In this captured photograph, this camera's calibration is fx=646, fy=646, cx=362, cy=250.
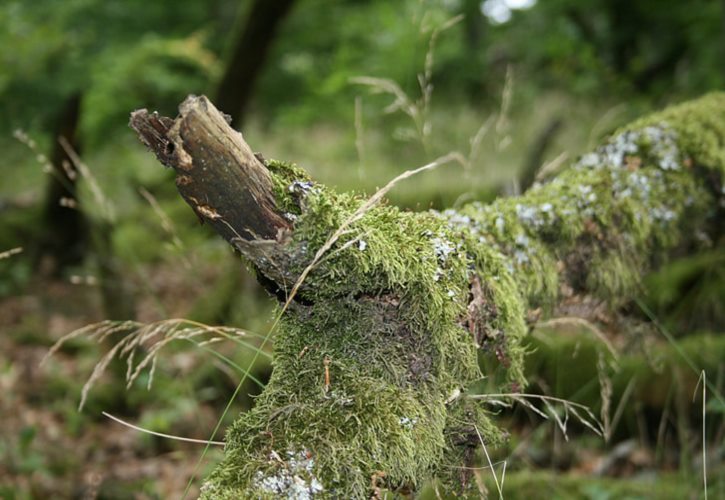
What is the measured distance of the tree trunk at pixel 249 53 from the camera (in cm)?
582

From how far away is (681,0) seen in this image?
9.52 meters

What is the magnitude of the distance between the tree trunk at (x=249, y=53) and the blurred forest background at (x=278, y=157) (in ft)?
0.06

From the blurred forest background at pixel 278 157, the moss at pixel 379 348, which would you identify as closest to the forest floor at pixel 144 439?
the blurred forest background at pixel 278 157

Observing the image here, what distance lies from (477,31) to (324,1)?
3.68m

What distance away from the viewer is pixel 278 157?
7516 millimetres

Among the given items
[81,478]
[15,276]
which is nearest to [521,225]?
[81,478]

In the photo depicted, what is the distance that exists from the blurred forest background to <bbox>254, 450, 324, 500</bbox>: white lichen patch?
1.22 ft

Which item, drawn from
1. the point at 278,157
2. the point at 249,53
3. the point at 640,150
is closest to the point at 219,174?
the point at 640,150

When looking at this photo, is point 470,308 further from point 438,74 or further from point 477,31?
point 477,31

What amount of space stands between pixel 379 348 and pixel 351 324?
3.0 inches

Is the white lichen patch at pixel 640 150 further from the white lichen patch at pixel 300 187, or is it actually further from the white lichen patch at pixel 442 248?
the white lichen patch at pixel 300 187

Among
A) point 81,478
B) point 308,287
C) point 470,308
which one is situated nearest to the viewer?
point 308,287

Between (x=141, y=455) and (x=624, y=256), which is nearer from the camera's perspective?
(x=624, y=256)

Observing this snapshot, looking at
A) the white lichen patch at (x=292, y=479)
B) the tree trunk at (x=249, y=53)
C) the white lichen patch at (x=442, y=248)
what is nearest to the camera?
the white lichen patch at (x=292, y=479)
